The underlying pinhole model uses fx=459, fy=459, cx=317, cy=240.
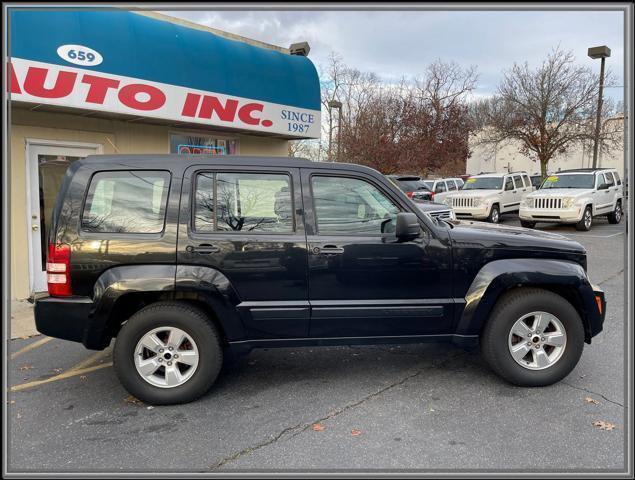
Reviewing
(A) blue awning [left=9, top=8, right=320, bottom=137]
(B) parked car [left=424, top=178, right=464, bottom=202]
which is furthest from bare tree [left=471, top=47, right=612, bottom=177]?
(A) blue awning [left=9, top=8, right=320, bottom=137]

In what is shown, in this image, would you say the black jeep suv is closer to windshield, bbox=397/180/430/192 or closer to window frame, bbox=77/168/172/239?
window frame, bbox=77/168/172/239

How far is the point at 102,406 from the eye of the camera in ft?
12.2

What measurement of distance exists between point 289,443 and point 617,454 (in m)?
2.13

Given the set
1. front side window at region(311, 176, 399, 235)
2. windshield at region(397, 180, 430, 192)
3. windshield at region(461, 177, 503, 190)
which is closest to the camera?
front side window at region(311, 176, 399, 235)

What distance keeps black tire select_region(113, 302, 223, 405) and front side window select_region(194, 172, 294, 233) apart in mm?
709

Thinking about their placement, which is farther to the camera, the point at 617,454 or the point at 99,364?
the point at 99,364

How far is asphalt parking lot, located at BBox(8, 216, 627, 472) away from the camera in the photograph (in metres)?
2.95

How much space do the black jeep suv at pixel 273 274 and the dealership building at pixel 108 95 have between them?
12.3 ft

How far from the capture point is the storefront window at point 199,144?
28.9ft

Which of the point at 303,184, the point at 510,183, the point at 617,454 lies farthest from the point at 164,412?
the point at 510,183

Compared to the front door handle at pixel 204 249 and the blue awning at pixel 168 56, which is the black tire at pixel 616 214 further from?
the front door handle at pixel 204 249

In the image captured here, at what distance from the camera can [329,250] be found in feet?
12.2

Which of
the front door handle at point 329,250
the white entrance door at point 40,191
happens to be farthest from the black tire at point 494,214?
the front door handle at point 329,250

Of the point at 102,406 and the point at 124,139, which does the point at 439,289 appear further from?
the point at 124,139
